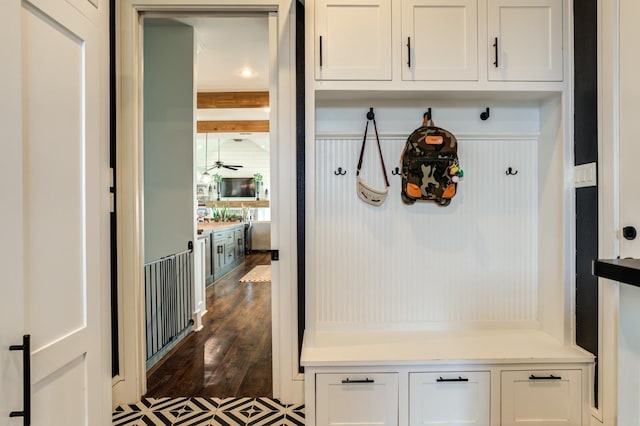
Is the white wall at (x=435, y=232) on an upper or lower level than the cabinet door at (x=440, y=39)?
lower

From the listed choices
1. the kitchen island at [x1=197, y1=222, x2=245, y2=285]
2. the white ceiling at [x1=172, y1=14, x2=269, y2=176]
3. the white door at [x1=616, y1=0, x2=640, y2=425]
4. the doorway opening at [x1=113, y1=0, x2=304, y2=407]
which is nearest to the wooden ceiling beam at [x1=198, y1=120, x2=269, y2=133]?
the white ceiling at [x1=172, y1=14, x2=269, y2=176]

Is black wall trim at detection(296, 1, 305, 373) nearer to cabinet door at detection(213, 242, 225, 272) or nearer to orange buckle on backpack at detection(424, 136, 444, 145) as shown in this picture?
orange buckle on backpack at detection(424, 136, 444, 145)

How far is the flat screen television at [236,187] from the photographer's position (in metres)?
11.6

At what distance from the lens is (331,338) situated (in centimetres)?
206

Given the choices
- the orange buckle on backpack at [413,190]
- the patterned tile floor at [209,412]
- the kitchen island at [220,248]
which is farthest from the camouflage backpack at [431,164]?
the kitchen island at [220,248]

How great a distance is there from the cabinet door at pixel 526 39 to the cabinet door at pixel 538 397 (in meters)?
1.54

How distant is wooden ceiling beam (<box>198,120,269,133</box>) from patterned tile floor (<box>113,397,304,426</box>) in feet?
19.8

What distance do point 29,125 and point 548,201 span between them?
2.41 metres

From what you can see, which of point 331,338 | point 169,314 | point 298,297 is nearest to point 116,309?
point 169,314

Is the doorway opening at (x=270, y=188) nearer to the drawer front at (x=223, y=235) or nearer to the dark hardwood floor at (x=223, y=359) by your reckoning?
the dark hardwood floor at (x=223, y=359)

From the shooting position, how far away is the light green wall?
330cm

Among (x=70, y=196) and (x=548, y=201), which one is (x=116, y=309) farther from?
(x=548, y=201)

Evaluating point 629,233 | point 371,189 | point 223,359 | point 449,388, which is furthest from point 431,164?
point 223,359

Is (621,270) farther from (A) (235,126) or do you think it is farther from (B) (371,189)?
(A) (235,126)
